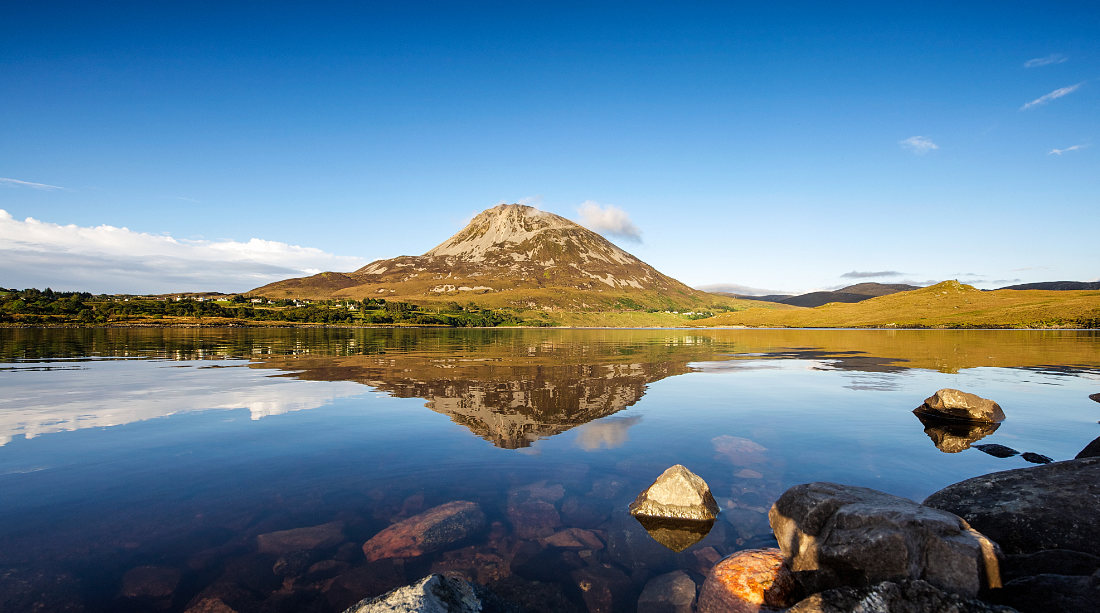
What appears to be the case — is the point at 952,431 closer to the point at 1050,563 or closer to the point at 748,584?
the point at 1050,563

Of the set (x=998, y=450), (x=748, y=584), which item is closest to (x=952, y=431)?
(x=998, y=450)

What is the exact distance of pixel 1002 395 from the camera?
105ft

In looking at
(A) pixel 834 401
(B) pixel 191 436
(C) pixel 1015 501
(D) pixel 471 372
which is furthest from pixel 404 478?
(D) pixel 471 372

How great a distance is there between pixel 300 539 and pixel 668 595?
883cm

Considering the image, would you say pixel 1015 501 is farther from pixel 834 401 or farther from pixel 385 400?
pixel 385 400

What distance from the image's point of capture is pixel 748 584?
967 centimetres

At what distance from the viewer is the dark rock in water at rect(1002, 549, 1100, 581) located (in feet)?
26.5

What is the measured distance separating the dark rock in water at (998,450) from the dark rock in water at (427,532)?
1977 centimetres

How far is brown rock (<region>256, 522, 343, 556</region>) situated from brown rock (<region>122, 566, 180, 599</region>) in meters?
1.69

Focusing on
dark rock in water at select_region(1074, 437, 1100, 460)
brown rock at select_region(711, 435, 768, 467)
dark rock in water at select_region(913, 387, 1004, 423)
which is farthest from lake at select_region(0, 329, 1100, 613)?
dark rock in water at select_region(1074, 437, 1100, 460)

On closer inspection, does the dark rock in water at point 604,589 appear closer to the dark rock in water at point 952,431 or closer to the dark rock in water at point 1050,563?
the dark rock in water at point 1050,563

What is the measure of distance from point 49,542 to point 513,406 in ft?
64.2

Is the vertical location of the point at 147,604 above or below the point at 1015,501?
below

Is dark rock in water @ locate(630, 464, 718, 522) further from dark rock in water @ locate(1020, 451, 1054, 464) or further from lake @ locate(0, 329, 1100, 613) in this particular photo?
dark rock in water @ locate(1020, 451, 1054, 464)
